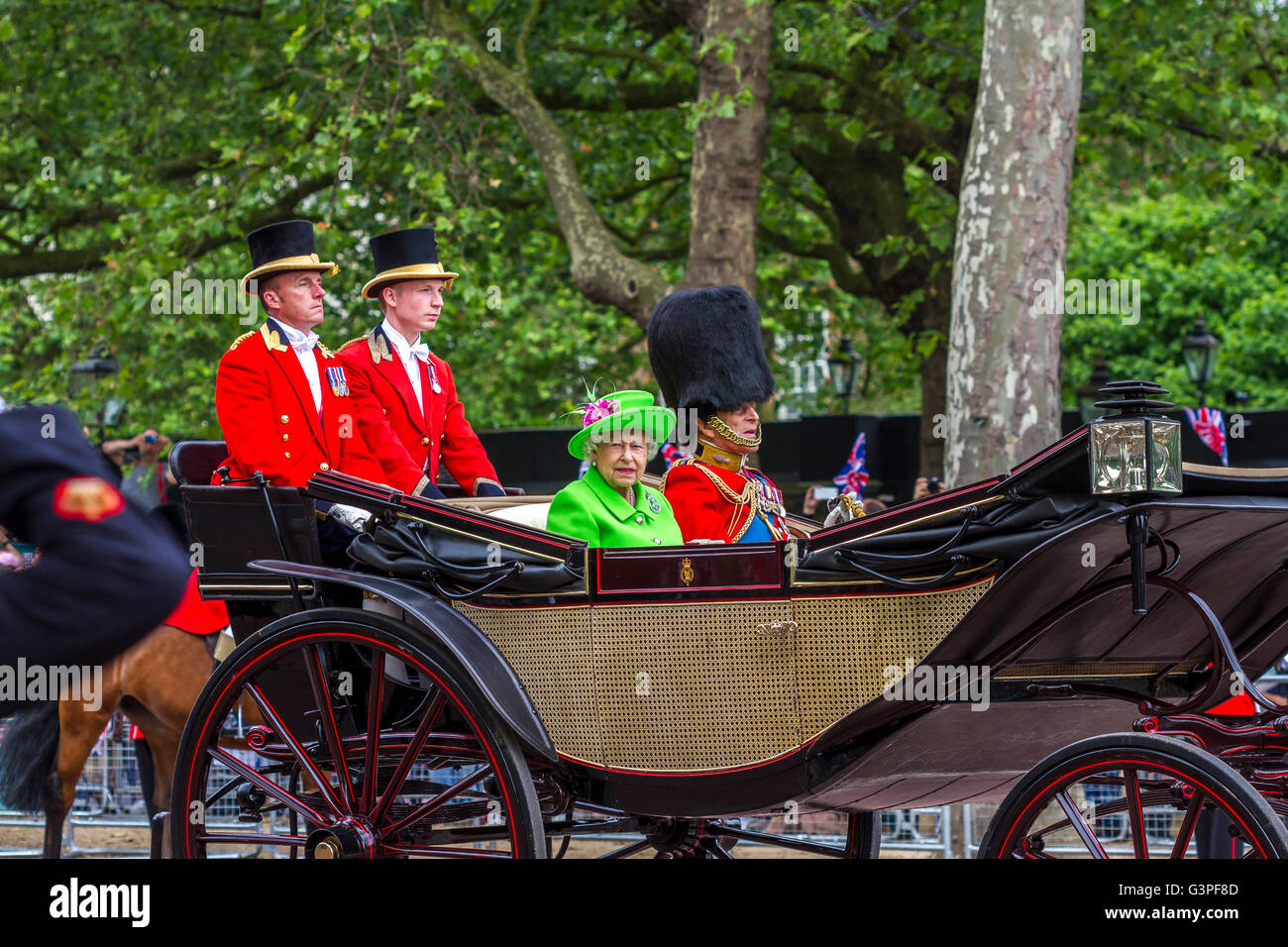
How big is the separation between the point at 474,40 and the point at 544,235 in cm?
367

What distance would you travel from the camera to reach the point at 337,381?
16.4ft

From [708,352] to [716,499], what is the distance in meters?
0.50

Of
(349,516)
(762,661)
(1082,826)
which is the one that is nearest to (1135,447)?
(1082,826)

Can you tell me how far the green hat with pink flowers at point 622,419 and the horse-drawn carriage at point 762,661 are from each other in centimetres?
50

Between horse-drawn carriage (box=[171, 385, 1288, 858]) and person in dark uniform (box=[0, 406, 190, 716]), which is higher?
person in dark uniform (box=[0, 406, 190, 716])

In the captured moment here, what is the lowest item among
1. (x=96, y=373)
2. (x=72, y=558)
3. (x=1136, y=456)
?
(x=72, y=558)

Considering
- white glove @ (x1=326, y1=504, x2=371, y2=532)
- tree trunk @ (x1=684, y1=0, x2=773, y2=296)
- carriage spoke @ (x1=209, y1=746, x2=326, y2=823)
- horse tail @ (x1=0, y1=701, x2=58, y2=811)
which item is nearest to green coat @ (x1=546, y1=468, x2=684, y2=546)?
white glove @ (x1=326, y1=504, x2=371, y2=532)

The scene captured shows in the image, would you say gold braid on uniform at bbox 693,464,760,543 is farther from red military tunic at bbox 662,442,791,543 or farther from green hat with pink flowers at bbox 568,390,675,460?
green hat with pink flowers at bbox 568,390,675,460

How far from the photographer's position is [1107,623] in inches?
142

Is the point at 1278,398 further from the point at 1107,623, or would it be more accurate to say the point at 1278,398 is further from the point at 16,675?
the point at 16,675

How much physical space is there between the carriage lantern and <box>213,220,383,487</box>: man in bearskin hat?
7.94 feet

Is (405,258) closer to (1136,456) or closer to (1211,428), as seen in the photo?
(1136,456)

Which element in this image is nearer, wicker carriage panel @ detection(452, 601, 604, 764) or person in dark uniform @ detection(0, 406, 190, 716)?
person in dark uniform @ detection(0, 406, 190, 716)

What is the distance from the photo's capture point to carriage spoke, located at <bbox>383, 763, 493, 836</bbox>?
384 centimetres
